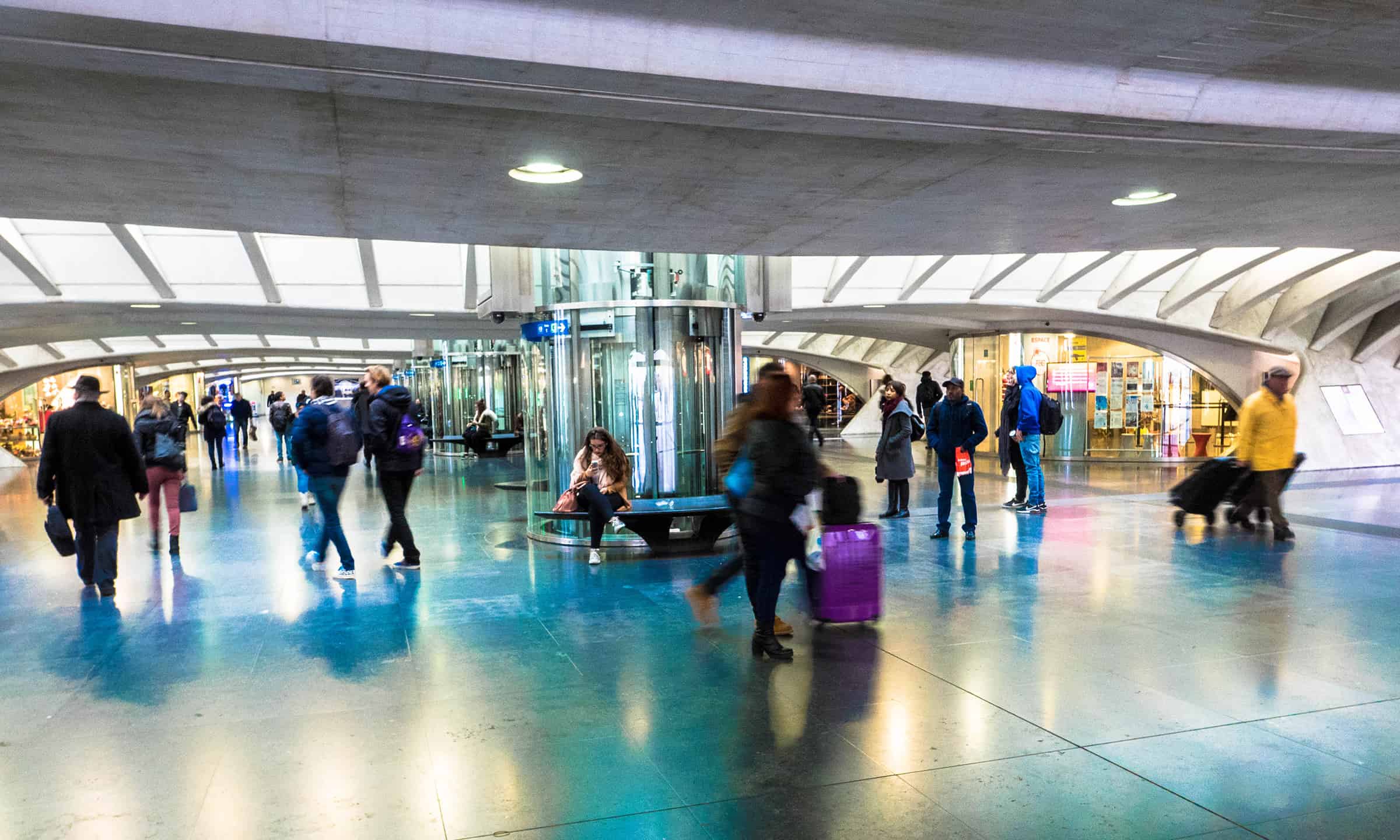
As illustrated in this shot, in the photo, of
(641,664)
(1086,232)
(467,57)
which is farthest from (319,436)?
(1086,232)

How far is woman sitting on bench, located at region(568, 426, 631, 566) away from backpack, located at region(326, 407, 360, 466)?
7.23 feet

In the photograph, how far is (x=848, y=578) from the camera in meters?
6.52

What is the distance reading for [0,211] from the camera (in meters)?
7.16

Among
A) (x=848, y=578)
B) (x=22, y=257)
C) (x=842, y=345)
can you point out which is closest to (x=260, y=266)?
(x=22, y=257)

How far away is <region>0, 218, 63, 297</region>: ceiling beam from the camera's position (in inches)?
563

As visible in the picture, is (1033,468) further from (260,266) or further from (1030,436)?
(260,266)

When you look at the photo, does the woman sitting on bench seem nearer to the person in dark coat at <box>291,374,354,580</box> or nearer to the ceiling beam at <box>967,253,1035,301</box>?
the person in dark coat at <box>291,374,354,580</box>

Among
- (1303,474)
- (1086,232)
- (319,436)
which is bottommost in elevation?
(1303,474)

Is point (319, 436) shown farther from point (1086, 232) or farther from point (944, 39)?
point (1086, 232)

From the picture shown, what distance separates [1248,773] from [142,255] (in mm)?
16789

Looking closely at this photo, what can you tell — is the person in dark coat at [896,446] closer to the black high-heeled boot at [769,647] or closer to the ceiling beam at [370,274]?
the black high-heeled boot at [769,647]

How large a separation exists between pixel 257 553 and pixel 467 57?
25.5 ft

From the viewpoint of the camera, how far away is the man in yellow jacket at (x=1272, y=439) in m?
9.79

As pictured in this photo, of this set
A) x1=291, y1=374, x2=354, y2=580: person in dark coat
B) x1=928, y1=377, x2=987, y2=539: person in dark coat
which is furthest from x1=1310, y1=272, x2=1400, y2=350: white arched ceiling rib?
x1=291, y1=374, x2=354, y2=580: person in dark coat
